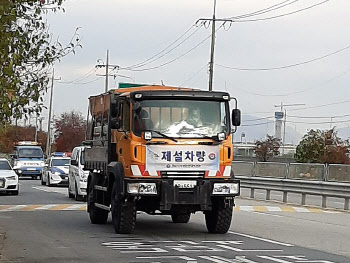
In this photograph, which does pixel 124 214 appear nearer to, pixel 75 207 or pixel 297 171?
pixel 75 207

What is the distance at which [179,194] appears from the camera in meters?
15.9

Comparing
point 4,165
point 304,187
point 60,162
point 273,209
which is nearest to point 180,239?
point 273,209

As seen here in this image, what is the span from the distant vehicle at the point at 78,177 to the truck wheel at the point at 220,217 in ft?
36.1

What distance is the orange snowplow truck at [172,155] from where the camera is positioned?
52.5ft

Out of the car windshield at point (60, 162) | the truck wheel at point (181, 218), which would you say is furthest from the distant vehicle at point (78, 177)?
the car windshield at point (60, 162)

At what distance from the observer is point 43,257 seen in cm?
1318

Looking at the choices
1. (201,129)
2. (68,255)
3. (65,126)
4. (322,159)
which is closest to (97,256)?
(68,255)

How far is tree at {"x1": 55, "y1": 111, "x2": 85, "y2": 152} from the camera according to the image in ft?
276

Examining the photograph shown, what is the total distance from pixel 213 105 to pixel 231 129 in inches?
24.2

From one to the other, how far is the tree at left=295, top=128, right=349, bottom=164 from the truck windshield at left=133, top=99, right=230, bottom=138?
44.2m

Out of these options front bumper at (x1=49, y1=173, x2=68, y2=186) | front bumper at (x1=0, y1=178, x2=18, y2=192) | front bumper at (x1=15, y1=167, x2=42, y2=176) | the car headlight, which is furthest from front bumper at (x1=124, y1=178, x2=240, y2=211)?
front bumper at (x1=15, y1=167, x2=42, y2=176)

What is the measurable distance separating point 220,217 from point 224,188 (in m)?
0.85

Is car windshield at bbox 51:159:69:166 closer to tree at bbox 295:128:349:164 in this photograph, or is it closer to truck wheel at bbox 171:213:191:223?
truck wheel at bbox 171:213:191:223

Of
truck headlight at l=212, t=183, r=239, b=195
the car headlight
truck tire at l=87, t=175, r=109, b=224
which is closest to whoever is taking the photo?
truck headlight at l=212, t=183, r=239, b=195
